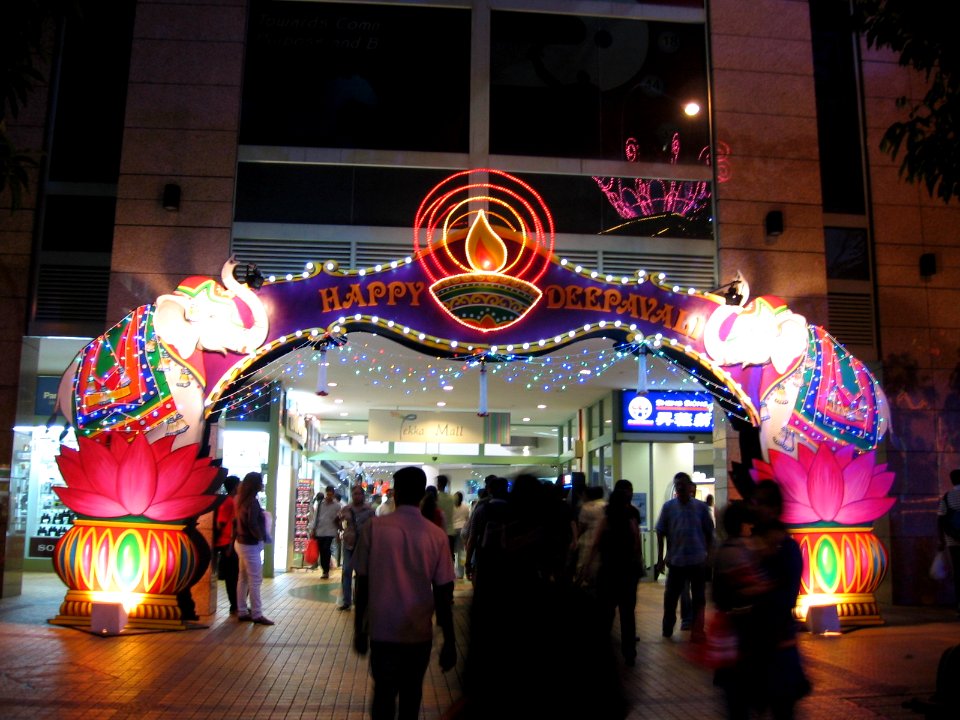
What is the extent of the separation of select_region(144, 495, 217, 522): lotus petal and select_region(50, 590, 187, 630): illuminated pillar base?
0.80 m

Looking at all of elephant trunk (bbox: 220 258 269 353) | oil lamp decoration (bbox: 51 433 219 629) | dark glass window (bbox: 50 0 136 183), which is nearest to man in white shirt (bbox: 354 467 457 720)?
oil lamp decoration (bbox: 51 433 219 629)

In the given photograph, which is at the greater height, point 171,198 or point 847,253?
point 171,198

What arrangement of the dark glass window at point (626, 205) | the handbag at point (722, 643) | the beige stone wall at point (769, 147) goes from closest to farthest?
the handbag at point (722, 643)
the beige stone wall at point (769, 147)
the dark glass window at point (626, 205)

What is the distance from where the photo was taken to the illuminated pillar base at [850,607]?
10008 mm

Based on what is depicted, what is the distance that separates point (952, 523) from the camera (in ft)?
34.3

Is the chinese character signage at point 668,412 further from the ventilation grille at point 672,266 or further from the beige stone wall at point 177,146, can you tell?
the beige stone wall at point 177,146

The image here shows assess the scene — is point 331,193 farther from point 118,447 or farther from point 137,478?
point 137,478

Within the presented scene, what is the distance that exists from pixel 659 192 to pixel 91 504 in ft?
25.6

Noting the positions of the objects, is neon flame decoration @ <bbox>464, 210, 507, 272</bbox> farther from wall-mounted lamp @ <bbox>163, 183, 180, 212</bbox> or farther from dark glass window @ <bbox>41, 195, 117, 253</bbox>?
dark glass window @ <bbox>41, 195, 117, 253</bbox>

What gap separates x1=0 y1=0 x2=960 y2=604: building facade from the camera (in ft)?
37.6

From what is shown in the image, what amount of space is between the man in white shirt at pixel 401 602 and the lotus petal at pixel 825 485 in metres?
6.66

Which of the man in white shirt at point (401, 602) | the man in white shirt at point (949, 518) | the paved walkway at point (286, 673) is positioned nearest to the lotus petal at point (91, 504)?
the paved walkway at point (286, 673)

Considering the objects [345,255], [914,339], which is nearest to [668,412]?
[914,339]

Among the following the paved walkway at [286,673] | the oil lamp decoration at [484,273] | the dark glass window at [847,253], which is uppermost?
the dark glass window at [847,253]
